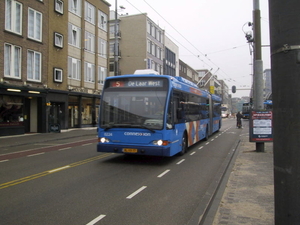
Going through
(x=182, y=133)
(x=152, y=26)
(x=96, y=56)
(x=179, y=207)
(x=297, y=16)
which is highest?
(x=152, y=26)

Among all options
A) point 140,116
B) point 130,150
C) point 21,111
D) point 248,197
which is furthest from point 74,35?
point 248,197

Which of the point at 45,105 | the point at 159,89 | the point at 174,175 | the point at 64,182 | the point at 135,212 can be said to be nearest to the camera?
the point at 135,212

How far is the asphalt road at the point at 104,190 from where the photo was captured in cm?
487

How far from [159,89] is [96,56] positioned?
23.8m

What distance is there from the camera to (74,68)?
28.1m

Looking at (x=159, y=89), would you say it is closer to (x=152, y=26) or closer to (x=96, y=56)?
(x=96, y=56)

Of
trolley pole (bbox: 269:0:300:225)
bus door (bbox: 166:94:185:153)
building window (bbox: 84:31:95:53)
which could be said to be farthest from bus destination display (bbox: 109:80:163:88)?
building window (bbox: 84:31:95:53)

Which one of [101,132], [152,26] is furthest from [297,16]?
[152,26]

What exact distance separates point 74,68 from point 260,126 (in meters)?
20.5

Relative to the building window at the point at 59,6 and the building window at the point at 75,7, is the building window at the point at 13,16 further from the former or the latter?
the building window at the point at 75,7

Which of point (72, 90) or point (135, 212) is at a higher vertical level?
point (72, 90)

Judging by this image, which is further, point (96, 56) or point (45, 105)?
point (96, 56)

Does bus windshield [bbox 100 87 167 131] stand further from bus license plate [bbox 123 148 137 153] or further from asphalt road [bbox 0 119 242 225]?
asphalt road [bbox 0 119 242 225]

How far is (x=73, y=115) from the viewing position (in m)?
28.7
